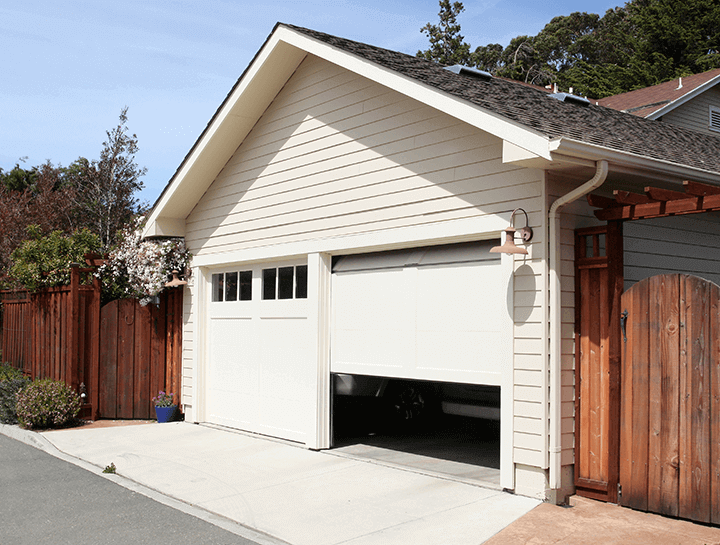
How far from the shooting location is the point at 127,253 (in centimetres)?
1202

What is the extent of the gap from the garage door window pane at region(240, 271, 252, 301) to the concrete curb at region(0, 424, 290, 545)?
10.8ft

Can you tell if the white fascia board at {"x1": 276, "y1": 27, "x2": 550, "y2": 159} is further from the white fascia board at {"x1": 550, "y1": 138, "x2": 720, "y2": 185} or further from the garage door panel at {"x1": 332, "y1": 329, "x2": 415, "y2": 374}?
the garage door panel at {"x1": 332, "y1": 329, "x2": 415, "y2": 374}

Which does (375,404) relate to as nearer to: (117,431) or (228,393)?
(228,393)

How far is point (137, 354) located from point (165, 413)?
3.89 ft

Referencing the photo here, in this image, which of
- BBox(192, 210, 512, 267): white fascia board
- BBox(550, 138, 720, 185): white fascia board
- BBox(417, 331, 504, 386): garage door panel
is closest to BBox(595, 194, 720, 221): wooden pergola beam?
BBox(550, 138, 720, 185): white fascia board

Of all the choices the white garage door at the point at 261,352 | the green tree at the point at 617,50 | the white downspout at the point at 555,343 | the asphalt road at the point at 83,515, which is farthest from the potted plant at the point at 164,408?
the green tree at the point at 617,50

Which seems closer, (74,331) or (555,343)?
(555,343)

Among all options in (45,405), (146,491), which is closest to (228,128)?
(45,405)

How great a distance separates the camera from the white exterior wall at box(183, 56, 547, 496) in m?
6.67

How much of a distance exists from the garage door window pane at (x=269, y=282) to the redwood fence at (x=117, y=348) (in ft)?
7.51

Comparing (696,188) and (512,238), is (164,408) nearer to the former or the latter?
(512,238)

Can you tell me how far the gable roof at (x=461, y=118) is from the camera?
6.30m

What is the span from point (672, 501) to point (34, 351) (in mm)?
11350

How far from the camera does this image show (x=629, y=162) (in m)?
6.31
